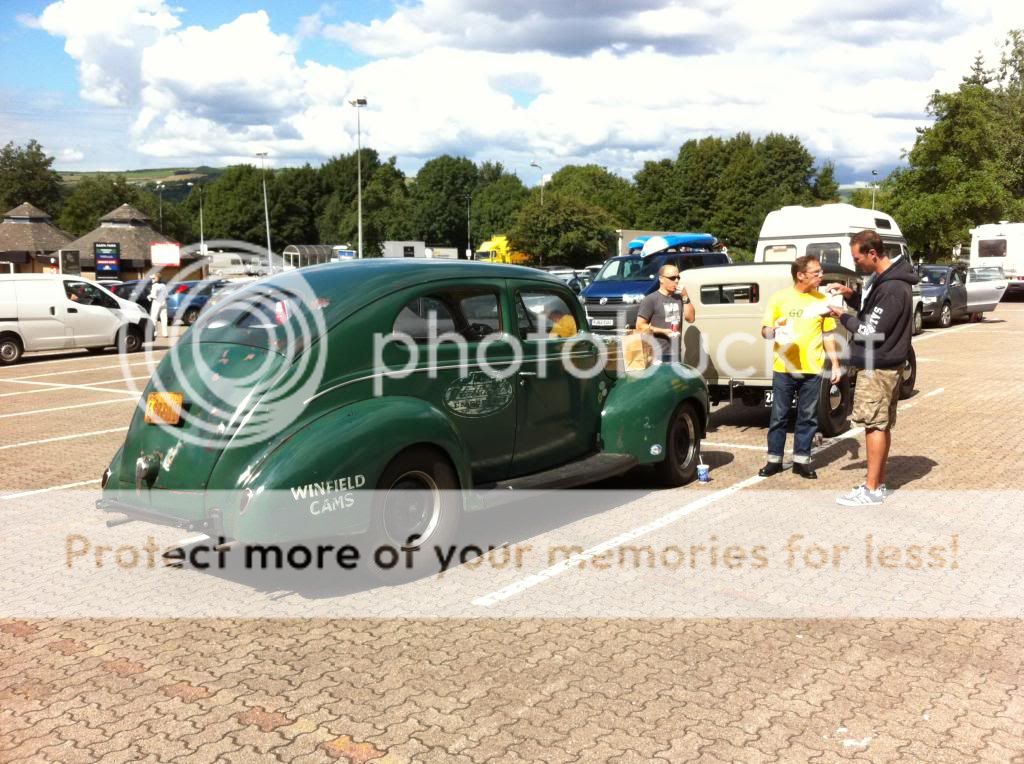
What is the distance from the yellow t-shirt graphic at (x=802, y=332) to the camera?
8.12m

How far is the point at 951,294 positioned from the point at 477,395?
73.4 feet

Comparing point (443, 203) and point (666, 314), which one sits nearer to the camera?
point (666, 314)

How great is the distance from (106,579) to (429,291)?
273 centimetres

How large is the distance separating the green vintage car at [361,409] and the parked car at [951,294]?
65.6 feet

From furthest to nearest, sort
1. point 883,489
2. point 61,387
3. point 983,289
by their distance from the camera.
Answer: point 983,289
point 61,387
point 883,489

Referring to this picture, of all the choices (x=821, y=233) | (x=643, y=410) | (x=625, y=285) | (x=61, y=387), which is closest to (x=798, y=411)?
(x=643, y=410)

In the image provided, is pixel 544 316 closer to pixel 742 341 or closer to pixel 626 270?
pixel 742 341

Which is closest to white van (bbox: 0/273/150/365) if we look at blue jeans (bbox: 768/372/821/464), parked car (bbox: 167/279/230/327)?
parked car (bbox: 167/279/230/327)

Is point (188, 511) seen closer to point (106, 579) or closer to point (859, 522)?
point (106, 579)

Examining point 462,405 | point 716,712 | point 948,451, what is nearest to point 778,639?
point 716,712

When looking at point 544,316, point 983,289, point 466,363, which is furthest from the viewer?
point 983,289

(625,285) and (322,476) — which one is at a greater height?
(625,285)

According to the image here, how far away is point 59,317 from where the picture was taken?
2105 centimetres

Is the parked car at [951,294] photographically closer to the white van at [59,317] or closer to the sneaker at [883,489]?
the sneaker at [883,489]
